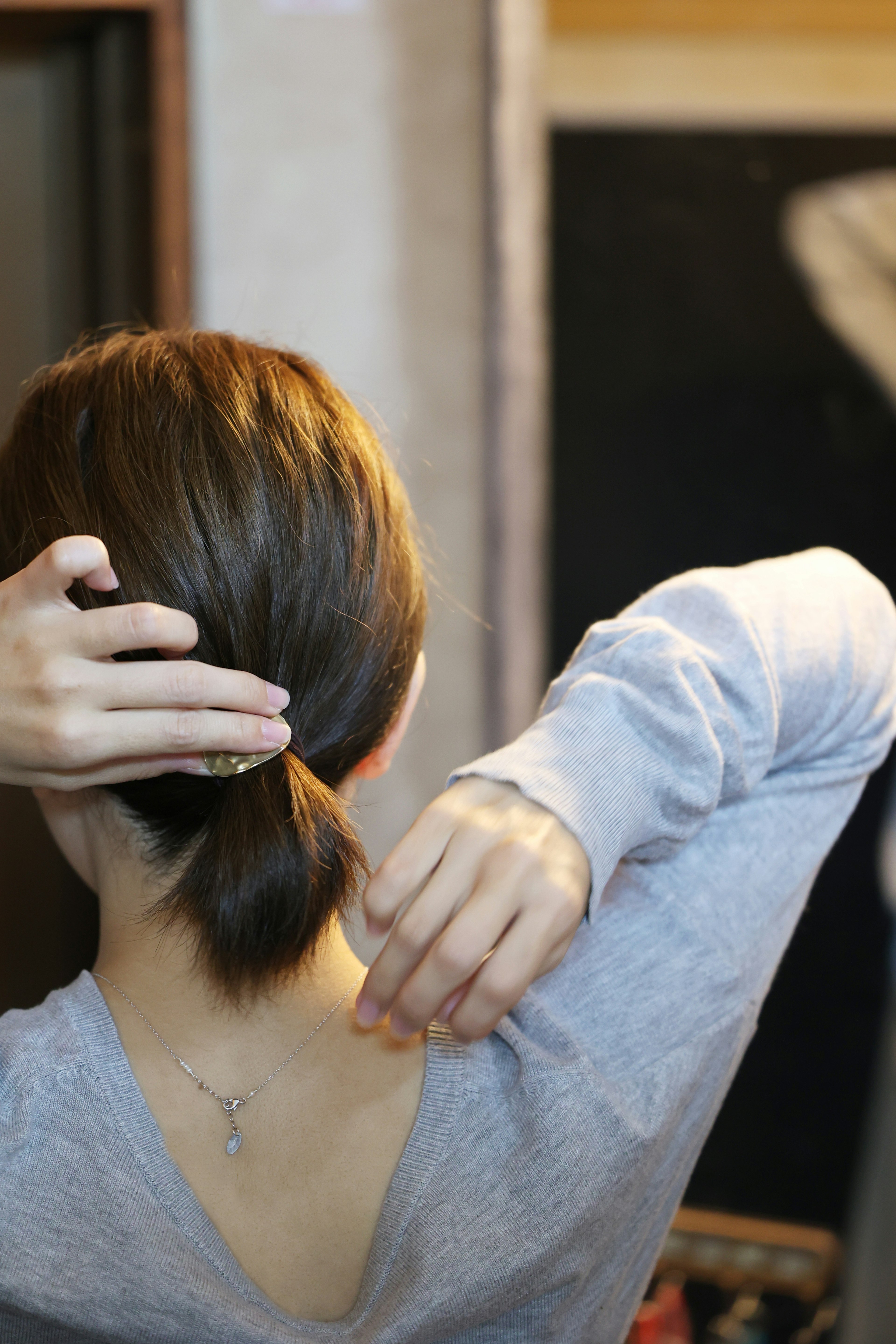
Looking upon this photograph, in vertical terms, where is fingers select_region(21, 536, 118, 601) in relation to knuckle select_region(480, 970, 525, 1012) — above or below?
above

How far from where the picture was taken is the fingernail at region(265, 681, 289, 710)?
478 mm

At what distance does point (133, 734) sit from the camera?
454mm

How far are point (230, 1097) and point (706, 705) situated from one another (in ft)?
1.09

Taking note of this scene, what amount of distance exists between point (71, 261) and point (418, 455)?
0.51m

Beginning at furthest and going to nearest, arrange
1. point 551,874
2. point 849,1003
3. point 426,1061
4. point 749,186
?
point 849,1003, point 749,186, point 426,1061, point 551,874

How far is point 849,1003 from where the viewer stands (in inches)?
47.9

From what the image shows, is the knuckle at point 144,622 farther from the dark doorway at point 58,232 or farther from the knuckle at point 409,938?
the dark doorway at point 58,232

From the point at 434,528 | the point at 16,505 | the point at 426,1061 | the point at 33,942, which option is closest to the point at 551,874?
the point at 426,1061

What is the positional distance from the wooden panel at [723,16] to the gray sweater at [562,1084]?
83 cm

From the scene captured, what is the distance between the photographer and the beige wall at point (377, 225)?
1181 mm

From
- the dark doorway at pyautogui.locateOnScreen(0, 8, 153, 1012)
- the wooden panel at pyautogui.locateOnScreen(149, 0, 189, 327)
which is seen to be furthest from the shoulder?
the wooden panel at pyautogui.locateOnScreen(149, 0, 189, 327)

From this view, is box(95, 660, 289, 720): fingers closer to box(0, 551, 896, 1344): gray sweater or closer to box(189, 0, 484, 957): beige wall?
box(0, 551, 896, 1344): gray sweater

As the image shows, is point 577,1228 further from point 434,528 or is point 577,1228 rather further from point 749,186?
point 749,186

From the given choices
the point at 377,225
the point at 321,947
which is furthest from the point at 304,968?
the point at 377,225
